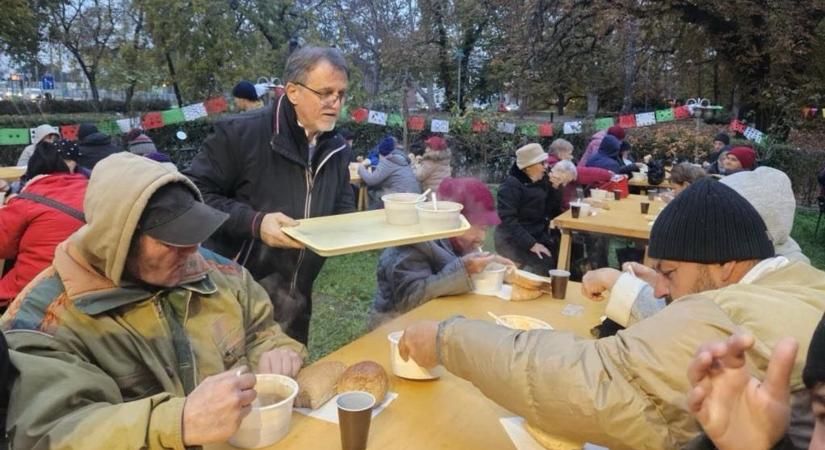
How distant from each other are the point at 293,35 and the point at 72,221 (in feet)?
41.5

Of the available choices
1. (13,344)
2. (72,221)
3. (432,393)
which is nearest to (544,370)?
(432,393)

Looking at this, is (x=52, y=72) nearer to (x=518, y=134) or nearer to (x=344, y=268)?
(x=518, y=134)

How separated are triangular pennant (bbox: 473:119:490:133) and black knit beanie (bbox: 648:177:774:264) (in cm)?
1308

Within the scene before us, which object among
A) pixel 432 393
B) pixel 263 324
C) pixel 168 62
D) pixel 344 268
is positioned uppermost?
pixel 168 62

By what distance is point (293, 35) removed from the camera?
49.0 ft

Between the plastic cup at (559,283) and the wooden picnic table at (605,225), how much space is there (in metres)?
2.51

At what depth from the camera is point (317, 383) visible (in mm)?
1832

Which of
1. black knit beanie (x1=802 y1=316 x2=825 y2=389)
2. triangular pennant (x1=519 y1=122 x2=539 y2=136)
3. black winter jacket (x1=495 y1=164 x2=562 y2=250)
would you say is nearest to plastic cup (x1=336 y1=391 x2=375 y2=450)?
black knit beanie (x1=802 y1=316 x2=825 y2=389)

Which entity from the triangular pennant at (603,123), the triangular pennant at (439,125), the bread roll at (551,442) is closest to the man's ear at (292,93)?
the bread roll at (551,442)

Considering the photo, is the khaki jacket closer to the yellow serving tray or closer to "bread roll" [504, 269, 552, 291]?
the yellow serving tray

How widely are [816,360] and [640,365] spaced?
0.36 meters

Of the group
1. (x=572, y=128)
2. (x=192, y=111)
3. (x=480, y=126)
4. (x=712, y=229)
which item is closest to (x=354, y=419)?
(x=712, y=229)

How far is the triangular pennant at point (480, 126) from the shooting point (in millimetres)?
14552

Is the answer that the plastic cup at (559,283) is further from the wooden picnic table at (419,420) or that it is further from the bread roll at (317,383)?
the bread roll at (317,383)
